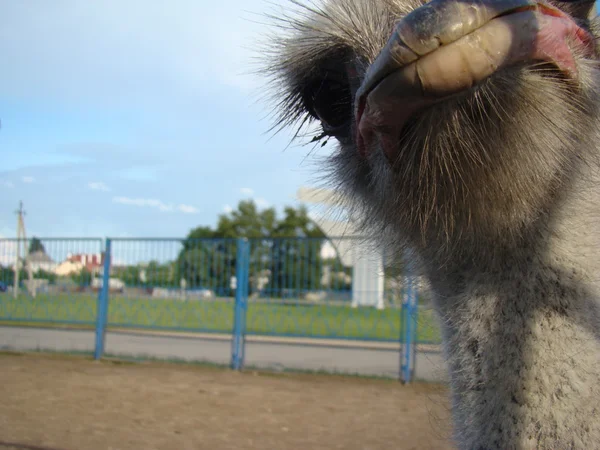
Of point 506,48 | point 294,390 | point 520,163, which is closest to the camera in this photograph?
point 506,48

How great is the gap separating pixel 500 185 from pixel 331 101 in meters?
0.55

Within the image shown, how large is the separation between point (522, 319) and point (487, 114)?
332 mm

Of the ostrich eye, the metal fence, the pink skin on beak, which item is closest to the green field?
the metal fence

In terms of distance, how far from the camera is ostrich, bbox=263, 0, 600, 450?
85cm

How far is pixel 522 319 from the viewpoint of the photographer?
3.48 ft

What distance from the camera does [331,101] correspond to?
1456 millimetres

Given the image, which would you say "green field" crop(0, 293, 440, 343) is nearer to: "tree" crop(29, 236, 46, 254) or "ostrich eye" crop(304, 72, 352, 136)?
"tree" crop(29, 236, 46, 254)

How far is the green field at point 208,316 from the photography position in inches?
354

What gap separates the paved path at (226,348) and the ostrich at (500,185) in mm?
7836

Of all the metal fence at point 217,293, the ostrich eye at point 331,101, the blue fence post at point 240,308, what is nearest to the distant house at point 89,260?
the metal fence at point 217,293

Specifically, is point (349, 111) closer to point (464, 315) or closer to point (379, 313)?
point (464, 315)

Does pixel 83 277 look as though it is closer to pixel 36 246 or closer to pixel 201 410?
pixel 36 246

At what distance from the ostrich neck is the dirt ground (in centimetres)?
335

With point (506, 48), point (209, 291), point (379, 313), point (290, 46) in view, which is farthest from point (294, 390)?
point (506, 48)
